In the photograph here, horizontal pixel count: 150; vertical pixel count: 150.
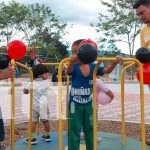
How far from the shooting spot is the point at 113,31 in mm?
24172

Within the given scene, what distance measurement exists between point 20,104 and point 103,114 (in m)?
2.72

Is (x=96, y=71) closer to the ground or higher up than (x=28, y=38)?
closer to the ground

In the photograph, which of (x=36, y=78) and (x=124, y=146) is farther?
(x=36, y=78)

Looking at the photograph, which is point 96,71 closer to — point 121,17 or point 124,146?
point 124,146

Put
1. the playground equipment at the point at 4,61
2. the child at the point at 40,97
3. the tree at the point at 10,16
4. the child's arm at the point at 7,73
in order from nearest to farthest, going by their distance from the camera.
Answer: the child's arm at the point at 7,73
the playground equipment at the point at 4,61
the child at the point at 40,97
the tree at the point at 10,16

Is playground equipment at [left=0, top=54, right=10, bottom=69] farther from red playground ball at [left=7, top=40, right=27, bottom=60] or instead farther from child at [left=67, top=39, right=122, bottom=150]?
child at [left=67, top=39, right=122, bottom=150]

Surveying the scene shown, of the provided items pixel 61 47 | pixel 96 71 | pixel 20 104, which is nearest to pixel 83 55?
pixel 96 71

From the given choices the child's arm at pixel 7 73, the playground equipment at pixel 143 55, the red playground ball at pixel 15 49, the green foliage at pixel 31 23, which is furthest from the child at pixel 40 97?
the green foliage at pixel 31 23

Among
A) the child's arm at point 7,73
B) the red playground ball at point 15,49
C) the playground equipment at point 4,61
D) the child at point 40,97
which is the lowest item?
the child at point 40,97

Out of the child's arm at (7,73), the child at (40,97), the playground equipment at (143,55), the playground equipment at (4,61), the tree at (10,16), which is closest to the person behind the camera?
the playground equipment at (143,55)

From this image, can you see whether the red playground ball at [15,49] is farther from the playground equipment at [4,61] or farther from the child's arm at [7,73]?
the child's arm at [7,73]

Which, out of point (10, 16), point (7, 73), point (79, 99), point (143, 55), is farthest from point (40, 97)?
point (10, 16)

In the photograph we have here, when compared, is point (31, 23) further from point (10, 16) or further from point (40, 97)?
point (40, 97)

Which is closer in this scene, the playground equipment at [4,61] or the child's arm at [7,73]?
the child's arm at [7,73]
